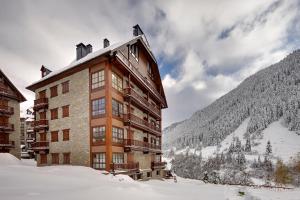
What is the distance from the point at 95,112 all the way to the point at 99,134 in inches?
100

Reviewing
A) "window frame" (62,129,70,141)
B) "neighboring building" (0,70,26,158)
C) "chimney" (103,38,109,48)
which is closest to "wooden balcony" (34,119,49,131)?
"window frame" (62,129,70,141)

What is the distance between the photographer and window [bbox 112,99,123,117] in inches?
993

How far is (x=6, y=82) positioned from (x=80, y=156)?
21827 mm

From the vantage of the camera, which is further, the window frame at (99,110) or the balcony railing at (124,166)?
the window frame at (99,110)

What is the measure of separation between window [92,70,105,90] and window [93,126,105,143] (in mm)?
4673

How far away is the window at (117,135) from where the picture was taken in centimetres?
2471

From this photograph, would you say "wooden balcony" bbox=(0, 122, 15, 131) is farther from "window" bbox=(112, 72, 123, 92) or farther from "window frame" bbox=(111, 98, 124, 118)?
"window" bbox=(112, 72, 123, 92)

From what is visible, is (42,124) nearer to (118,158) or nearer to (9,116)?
(9,116)

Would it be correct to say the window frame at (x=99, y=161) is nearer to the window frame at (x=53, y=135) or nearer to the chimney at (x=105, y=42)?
the window frame at (x=53, y=135)

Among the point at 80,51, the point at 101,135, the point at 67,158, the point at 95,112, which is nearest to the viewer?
the point at 101,135

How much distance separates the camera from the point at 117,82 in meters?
26.4

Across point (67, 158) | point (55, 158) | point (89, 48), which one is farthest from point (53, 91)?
point (67, 158)

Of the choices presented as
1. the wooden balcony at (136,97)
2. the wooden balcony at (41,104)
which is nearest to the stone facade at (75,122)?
the wooden balcony at (41,104)

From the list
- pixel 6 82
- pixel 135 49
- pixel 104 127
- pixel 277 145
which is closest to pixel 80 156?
pixel 104 127
